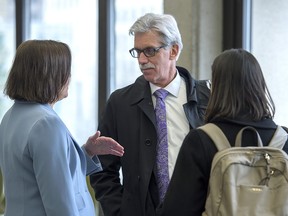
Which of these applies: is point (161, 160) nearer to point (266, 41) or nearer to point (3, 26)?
point (266, 41)

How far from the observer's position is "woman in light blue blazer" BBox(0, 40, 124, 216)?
79.1 inches

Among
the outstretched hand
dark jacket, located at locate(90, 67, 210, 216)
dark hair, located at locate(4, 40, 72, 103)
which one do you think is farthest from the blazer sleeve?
dark jacket, located at locate(90, 67, 210, 216)

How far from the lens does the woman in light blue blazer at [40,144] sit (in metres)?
2.01

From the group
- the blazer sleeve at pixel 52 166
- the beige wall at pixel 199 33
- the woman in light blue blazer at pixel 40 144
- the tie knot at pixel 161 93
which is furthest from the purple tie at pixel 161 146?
the beige wall at pixel 199 33

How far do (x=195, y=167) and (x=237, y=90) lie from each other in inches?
11.4

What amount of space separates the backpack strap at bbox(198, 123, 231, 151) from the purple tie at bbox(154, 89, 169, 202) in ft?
2.10

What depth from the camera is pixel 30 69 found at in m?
2.08

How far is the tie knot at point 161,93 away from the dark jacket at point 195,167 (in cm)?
73

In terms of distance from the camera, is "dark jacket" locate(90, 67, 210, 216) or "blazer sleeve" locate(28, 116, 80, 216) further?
"dark jacket" locate(90, 67, 210, 216)

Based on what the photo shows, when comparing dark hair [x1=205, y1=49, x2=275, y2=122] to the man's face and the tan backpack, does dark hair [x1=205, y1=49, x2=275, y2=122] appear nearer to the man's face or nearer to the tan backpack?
the tan backpack

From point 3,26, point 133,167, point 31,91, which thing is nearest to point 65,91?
point 31,91

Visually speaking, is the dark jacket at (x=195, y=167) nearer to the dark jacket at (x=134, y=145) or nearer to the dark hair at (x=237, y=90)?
the dark hair at (x=237, y=90)

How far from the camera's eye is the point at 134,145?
2.55 m

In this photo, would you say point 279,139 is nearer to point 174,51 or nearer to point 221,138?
point 221,138
